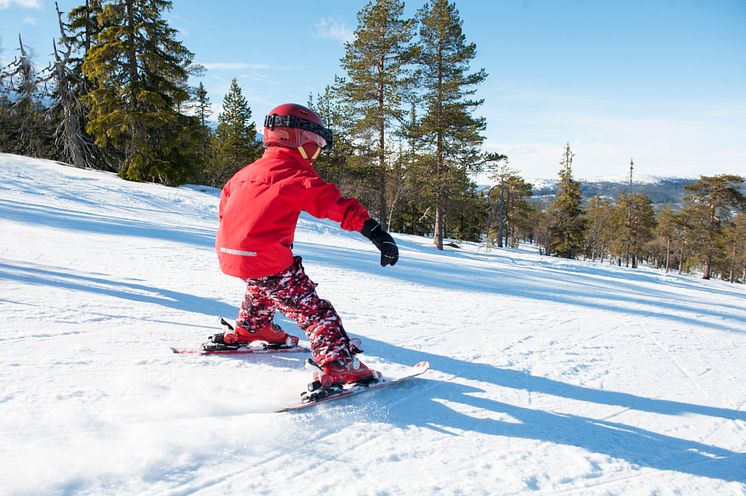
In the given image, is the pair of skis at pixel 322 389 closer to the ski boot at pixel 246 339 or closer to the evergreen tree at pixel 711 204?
the ski boot at pixel 246 339

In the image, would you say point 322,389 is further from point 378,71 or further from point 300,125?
point 378,71

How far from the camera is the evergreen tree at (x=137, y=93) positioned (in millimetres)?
17578

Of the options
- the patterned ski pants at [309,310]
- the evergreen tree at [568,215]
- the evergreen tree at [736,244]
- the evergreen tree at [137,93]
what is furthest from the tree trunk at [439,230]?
the evergreen tree at [736,244]

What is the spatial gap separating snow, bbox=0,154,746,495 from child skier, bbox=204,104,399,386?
0.39 m

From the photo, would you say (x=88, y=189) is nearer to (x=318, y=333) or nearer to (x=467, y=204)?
(x=318, y=333)

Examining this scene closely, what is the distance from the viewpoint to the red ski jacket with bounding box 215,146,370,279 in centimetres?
223

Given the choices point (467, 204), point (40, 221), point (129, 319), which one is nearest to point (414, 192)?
point (467, 204)

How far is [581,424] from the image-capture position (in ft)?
7.92

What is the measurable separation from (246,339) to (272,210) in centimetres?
124

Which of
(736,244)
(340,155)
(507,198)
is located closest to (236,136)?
(340,155)

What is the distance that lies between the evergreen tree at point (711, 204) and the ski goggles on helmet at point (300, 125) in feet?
147

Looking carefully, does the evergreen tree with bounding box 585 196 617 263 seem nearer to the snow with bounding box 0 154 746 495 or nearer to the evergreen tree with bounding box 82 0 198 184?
the evergreen tree with bounding box 82 0 198 184

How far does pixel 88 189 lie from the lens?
13438mm

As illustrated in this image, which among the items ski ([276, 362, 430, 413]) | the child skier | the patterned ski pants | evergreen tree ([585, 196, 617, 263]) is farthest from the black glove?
evergreen tree ([585, 196, 617, 263])
